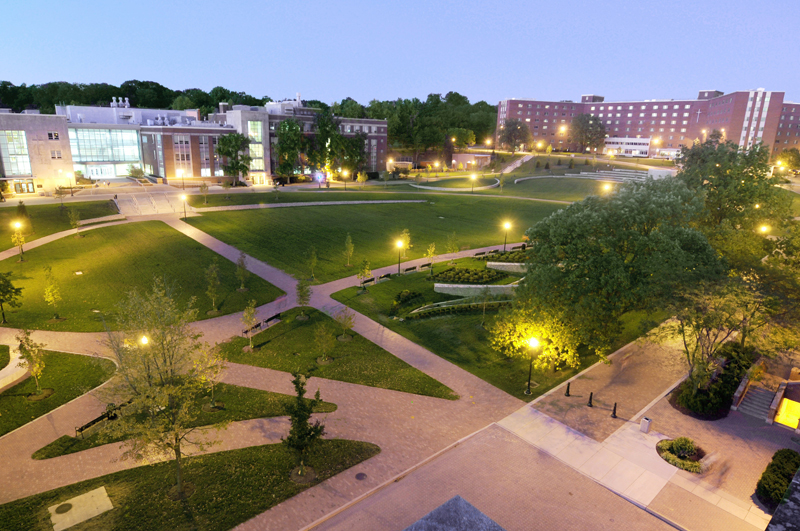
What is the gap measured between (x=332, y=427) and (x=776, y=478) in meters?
15.6

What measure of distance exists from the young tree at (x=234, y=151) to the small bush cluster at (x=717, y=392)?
7082cm

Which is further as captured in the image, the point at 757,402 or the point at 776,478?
the point at 757,402

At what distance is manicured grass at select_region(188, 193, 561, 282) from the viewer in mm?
44812

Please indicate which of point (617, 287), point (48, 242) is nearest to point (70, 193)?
point (48, 242)

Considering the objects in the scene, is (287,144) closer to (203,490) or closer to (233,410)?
(233,410)

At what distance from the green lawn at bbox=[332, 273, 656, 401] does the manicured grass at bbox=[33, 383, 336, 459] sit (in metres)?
8.27

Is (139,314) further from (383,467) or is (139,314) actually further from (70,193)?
(70,193)

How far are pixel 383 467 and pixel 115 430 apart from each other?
8.67 meters

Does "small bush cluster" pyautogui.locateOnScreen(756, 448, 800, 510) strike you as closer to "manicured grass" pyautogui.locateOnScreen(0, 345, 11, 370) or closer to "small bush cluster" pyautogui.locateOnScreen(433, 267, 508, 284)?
"small bush cluster" pyautogui.locateOnScreen(433, 267, 508, 284)

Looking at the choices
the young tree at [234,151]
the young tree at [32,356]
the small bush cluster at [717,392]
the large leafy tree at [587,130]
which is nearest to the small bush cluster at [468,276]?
the small bush cluster at [717,392]

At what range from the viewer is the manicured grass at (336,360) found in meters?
22.7

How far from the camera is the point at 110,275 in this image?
37.0 metres

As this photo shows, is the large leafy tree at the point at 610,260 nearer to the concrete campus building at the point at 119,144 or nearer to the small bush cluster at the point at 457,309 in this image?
the small bush cluster at the point at 457,309

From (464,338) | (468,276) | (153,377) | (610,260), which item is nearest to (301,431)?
(153,377)
